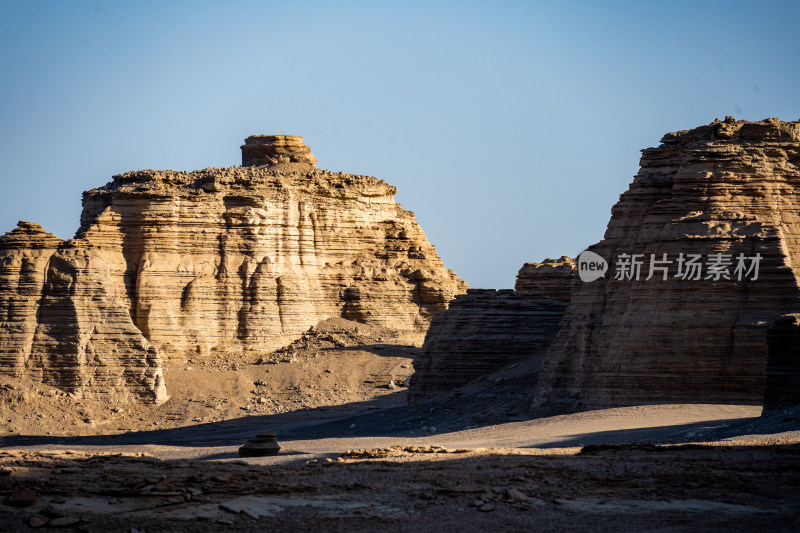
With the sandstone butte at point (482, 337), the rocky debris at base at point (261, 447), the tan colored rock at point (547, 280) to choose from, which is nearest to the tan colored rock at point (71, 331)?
the sandstone butte at point (482, 337)

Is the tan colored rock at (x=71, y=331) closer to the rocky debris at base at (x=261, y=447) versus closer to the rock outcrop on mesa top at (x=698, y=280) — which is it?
the rock outcrop on mesa top at (x=698, y=280)

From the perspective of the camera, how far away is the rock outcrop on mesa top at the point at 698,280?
1271 inches

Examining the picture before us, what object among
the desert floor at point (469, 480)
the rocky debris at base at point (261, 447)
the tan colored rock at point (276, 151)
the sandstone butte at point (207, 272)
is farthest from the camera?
the tan colored rock at point (276, 151)

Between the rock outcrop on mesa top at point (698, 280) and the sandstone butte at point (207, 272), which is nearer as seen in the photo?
the rock outcrop on mesa top at point (698, 280)

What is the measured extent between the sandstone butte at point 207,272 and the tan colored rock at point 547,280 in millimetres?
8386

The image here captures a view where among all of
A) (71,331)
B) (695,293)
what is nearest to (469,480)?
(695,293)

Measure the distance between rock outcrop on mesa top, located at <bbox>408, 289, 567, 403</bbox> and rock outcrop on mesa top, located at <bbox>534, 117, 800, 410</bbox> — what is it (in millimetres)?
8373

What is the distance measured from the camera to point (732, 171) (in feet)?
110

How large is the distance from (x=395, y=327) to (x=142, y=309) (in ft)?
42.2

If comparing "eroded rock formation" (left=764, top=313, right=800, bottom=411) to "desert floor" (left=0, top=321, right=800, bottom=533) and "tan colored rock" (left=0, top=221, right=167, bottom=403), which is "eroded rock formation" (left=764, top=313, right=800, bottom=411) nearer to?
"desert floor" (left=0, top=321, right=800, bottom=533)

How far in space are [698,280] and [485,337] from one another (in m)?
12.7

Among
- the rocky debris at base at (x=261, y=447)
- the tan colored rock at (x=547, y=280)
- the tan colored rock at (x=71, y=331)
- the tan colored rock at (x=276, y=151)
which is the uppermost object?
the tan colored rock at (x=276, y=151)

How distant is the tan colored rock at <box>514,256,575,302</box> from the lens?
53531 millimetres

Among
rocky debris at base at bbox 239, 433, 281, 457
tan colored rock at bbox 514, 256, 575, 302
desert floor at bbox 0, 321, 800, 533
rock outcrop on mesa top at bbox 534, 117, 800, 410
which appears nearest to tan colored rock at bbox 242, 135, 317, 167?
tan colored rock at bbox 514, 256, 575, 302
